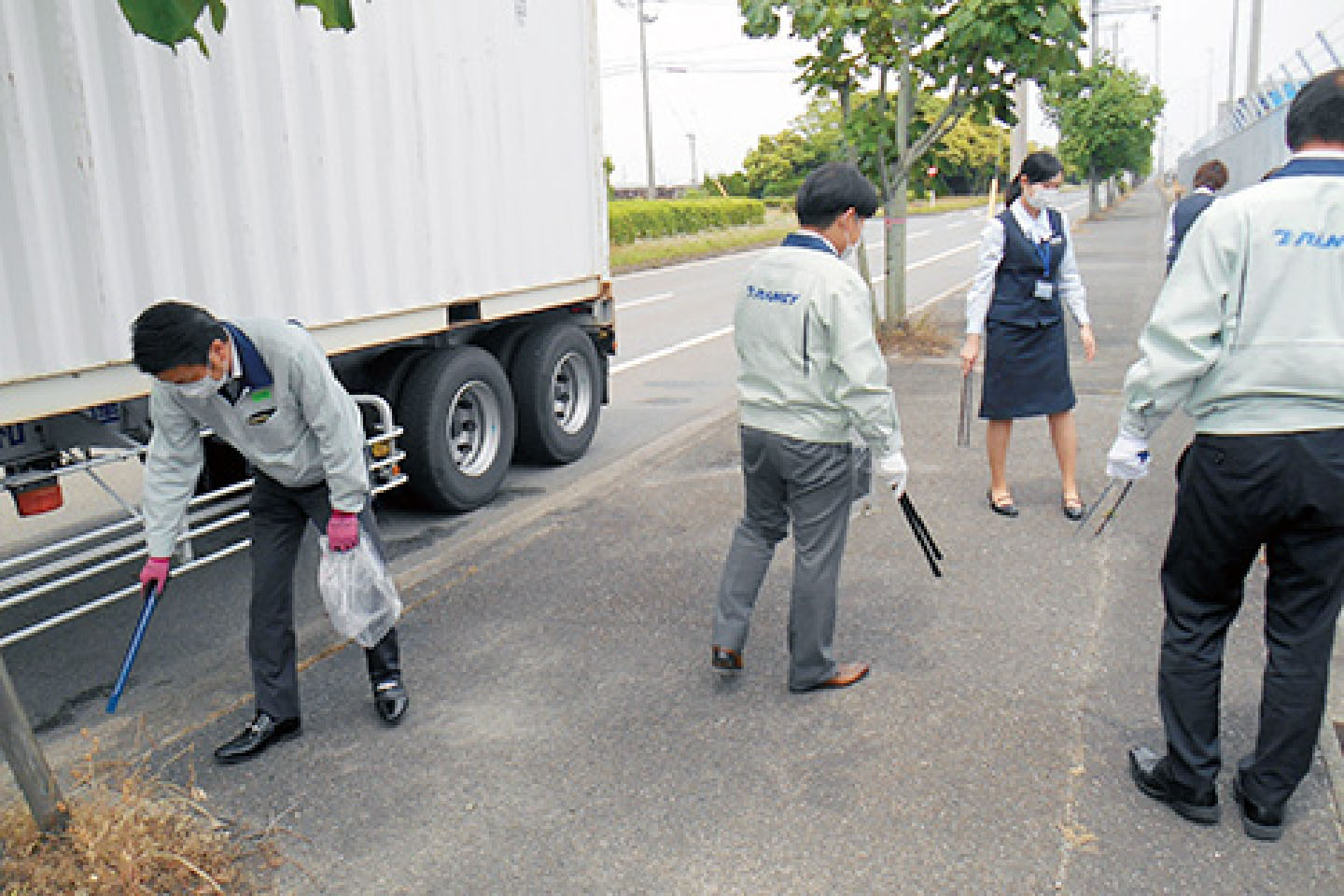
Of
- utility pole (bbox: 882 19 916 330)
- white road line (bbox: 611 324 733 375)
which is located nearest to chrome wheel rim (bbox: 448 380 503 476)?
white road line (bbox: 611 324 733 375)

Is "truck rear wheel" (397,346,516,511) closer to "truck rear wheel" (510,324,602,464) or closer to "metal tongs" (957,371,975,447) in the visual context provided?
"truck rear wheel" (510,324,602,464)

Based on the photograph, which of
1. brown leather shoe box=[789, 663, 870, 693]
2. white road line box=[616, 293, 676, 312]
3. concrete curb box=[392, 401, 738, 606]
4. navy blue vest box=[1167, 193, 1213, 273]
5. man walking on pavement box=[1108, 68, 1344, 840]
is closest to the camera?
man walking on pavement box=[1108, 68, 1344, 840]

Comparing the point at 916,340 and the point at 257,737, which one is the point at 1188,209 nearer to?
the point at 916,340

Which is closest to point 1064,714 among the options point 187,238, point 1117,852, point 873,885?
point 1117,852

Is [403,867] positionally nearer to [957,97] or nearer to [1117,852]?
[1117,852]

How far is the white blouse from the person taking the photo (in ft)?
18.9

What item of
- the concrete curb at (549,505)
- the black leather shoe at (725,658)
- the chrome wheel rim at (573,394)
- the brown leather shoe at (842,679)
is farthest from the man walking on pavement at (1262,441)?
the chrome wheel rim at (573,394)

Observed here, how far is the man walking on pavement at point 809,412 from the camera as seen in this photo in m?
3.72

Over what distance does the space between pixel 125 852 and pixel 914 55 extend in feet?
35.4

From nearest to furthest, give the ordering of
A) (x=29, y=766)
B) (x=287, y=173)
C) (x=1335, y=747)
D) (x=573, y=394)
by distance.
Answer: (x=29, y=766)
(x=1335, y=747)
(x=287, y=173)
(x=573, y=394)

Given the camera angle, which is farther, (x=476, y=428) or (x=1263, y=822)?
(x=476, y=428)

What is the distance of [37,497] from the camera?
179 inches

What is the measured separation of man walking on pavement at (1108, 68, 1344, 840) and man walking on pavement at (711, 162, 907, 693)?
89cm

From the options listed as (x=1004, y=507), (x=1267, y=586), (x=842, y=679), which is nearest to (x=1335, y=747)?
(x=1267, y=586)
